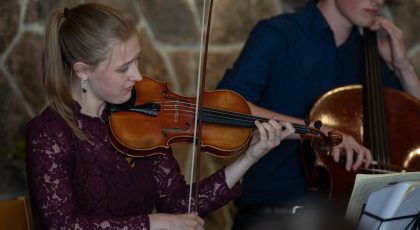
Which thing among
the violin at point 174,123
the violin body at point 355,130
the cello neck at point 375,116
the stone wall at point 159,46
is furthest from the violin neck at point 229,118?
the stone wall at point 159,46

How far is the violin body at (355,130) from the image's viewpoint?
2.33 m

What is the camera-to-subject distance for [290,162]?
8.81 ft

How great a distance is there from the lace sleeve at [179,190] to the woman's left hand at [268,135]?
0.47 feet

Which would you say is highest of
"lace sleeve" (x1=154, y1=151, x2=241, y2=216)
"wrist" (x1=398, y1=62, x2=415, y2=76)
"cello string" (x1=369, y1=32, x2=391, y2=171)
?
"wrist" (x1=398, y1=62, x2=415, y2=76)

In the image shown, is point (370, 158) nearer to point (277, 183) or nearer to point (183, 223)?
point (277, 183)

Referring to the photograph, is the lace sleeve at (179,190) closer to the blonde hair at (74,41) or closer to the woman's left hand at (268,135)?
the woman's left hand at (268,135)

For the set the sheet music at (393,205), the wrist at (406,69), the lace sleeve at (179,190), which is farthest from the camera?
the wrist at (406,69)

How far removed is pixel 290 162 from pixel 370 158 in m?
0.43

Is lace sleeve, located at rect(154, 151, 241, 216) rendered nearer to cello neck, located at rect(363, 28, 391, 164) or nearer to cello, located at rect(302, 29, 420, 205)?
cello, located at rect(302, 29, 420, 205)

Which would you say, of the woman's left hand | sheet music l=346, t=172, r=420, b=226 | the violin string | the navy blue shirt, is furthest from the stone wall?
sheet music l=346, t=172, r=420, b=226

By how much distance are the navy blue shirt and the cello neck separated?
0.11 m

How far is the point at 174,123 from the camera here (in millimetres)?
2012

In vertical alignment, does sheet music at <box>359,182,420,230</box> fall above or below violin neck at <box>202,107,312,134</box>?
below

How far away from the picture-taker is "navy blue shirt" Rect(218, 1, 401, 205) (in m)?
2.59
